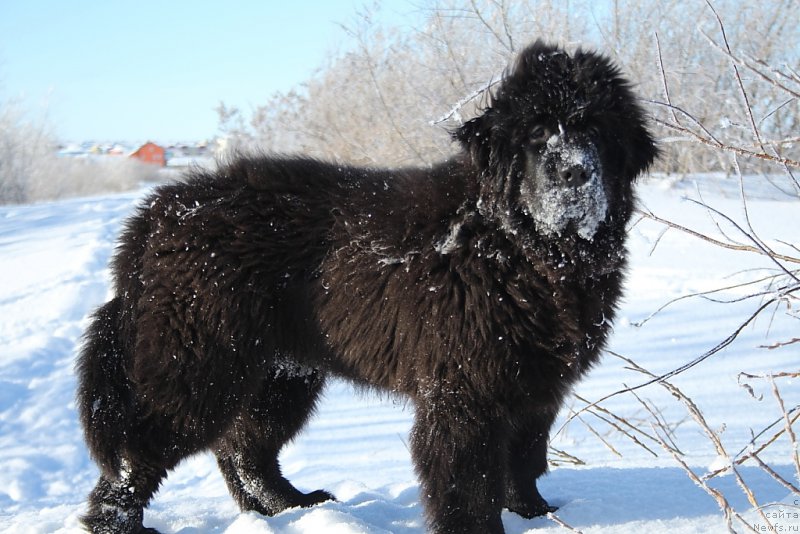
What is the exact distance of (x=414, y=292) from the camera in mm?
3377

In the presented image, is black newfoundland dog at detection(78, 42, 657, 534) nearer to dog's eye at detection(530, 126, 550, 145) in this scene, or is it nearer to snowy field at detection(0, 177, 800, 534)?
dog's eye at detection(530, 126, 550, 145)

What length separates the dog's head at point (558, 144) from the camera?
3.10 metres

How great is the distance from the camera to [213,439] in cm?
368

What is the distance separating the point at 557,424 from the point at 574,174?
4345mm

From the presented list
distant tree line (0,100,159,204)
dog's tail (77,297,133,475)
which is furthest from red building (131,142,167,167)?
dog's tail (77,297,133,475)

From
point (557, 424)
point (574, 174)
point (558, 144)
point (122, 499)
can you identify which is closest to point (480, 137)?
point (558, 144)

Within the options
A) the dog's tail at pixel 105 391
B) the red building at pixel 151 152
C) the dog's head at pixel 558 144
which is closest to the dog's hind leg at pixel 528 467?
the dog's head at pixel 558 144

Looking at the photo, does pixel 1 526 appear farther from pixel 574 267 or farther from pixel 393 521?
pixel 574 267

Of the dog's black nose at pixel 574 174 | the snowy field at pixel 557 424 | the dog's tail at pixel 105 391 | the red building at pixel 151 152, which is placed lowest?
the snowy field at pixel 557 424

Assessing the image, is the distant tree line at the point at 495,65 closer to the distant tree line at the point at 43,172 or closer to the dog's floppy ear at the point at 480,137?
the dog's floppy ear at the point at 480,137

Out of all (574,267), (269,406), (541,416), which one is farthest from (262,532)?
(574,267)

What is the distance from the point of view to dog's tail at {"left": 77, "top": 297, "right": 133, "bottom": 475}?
11.7 feet

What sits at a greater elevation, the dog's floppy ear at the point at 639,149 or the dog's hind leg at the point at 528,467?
the dog's floppy ear at the point at 639,149

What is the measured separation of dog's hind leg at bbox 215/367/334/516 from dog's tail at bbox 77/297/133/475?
69 cm
